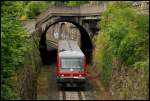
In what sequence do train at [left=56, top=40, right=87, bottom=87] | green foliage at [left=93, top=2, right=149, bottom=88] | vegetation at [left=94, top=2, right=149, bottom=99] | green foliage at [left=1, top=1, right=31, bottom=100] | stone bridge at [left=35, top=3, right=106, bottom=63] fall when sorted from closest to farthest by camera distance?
green foliage at [left=1, top=1, right=31, bottom=100] < vegetation at [left=94, top=2, right=149, bottom=99] < green foliage at [left=93, top=2, right=149, bottom=88] < train at [left=56, top=40, right=87, bottom=87] < stone bridge at [left=35, top=3, right=106, bottom=63]

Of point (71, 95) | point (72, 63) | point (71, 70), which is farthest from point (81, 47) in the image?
point (71, 95)

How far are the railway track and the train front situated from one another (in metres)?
0.57

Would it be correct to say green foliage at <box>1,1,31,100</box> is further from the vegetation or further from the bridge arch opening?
the bridge arch opening

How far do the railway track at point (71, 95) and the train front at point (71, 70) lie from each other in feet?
1.88

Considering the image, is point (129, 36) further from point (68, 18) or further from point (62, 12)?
point (68, 18)

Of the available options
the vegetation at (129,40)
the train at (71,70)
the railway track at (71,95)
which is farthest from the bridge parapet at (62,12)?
the railway track at (71,95)

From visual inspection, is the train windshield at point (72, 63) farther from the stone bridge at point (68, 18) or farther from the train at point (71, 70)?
the stone bridge at point (68, 18)

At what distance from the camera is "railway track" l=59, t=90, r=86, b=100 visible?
36.6 meters

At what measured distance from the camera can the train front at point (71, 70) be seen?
38.5 metres

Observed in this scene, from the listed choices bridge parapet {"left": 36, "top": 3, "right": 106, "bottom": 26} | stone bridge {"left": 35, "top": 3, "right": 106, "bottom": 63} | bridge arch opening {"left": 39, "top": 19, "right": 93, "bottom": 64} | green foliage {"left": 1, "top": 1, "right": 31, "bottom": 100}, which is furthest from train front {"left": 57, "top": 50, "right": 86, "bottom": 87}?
bridge arch opening {"left": 39, "top": 19, "right": 93, "bottom": 64}

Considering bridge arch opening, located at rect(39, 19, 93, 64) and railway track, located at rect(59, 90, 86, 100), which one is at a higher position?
railway track, located at rect(59, 90, 86, 100)

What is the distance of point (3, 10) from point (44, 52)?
44.1 m

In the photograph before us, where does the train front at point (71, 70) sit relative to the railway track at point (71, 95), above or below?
above

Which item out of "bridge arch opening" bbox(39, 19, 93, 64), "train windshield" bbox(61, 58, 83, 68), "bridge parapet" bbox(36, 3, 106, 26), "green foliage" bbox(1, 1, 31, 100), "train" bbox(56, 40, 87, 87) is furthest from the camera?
"bridge arch opening" bbox(39, 19, 93, 64)
